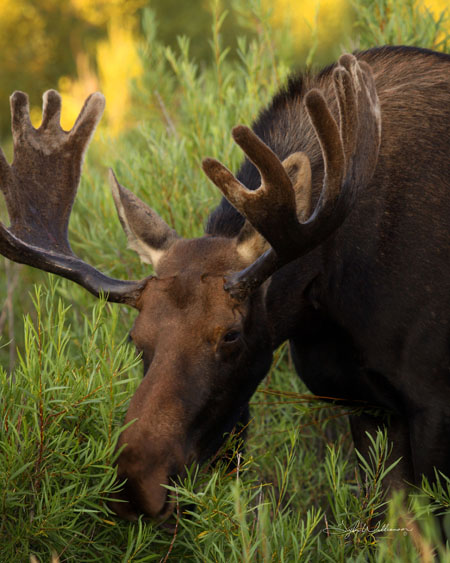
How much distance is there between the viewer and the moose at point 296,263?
99.1 inches

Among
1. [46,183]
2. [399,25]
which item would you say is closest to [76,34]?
[399,25]

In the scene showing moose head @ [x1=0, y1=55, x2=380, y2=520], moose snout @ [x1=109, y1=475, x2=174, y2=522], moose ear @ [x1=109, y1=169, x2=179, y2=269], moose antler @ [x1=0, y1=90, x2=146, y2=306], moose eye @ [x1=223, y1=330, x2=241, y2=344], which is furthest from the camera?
moose ear @ [x1=109, y1=169, x2=179, y2=269]

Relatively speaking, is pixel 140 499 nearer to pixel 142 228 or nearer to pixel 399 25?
pixel 142 228

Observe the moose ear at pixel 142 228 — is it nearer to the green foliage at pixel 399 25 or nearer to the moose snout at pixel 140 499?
the moose snout at pixel 140 499

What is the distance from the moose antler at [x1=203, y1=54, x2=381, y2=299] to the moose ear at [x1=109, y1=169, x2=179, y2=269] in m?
0.49

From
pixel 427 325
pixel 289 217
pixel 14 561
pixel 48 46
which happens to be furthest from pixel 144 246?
pixel 48 46

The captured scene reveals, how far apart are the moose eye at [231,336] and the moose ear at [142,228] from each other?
20.8 inches

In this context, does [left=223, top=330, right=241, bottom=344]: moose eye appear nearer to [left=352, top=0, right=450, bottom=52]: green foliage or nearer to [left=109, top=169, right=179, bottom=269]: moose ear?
[left=109, top=169, right=179, bottom=269]: moose ear

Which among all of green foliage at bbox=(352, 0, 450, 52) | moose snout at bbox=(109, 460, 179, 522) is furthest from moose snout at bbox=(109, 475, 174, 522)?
green foliage at bbox=(352, 0, 450, 52)

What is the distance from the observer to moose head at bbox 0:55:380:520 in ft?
7.89

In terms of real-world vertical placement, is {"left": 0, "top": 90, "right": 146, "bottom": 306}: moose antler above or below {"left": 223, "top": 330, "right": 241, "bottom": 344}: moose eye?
above

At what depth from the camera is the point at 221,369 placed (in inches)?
105

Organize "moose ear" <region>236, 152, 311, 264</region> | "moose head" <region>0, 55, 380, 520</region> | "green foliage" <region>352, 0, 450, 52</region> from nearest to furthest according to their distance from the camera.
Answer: "moose head" <region>0, 55, 380, 520</region>
"moose ear" <region>236, 152, 311, 264</region>
"green foliage" <region>352, 0, 450, 52</region>

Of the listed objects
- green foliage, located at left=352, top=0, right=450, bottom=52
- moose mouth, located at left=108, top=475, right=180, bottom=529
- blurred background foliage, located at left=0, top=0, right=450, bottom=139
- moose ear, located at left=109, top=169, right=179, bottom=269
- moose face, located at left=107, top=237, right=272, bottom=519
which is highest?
green foliage, located at left=352, top=0, right=450, bottom=52
